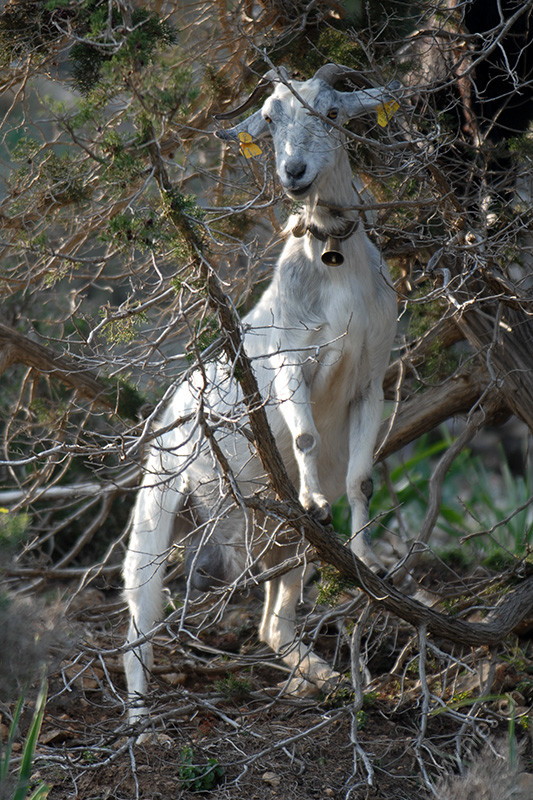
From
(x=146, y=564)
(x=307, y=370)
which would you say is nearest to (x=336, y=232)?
(x=307, y=370)

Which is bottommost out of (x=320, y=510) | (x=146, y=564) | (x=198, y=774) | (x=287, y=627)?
(x=287, y=627)

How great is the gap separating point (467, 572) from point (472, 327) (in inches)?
66.4

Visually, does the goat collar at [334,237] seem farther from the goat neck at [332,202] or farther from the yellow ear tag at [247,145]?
the yellow ear tag at [247,145]

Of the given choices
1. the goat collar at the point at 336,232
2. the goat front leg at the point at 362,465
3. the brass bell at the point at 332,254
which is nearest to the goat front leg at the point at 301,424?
the goat front leg at the point at 362,465

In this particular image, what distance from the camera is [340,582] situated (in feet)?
11.2

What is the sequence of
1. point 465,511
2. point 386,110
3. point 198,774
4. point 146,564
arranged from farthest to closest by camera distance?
point 465,511
point 146,564
point 386,110
point 198,774

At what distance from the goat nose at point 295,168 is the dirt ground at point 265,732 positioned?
1806mm

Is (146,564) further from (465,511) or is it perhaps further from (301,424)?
(465,511)

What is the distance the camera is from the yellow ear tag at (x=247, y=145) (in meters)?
3.73

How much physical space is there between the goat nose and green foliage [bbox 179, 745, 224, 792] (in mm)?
2255

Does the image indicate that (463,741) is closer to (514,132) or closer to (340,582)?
(340,582)

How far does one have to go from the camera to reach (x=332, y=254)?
149 inches

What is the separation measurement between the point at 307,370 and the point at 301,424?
0.27m

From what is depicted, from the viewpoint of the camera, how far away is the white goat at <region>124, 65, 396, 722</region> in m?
3.61
